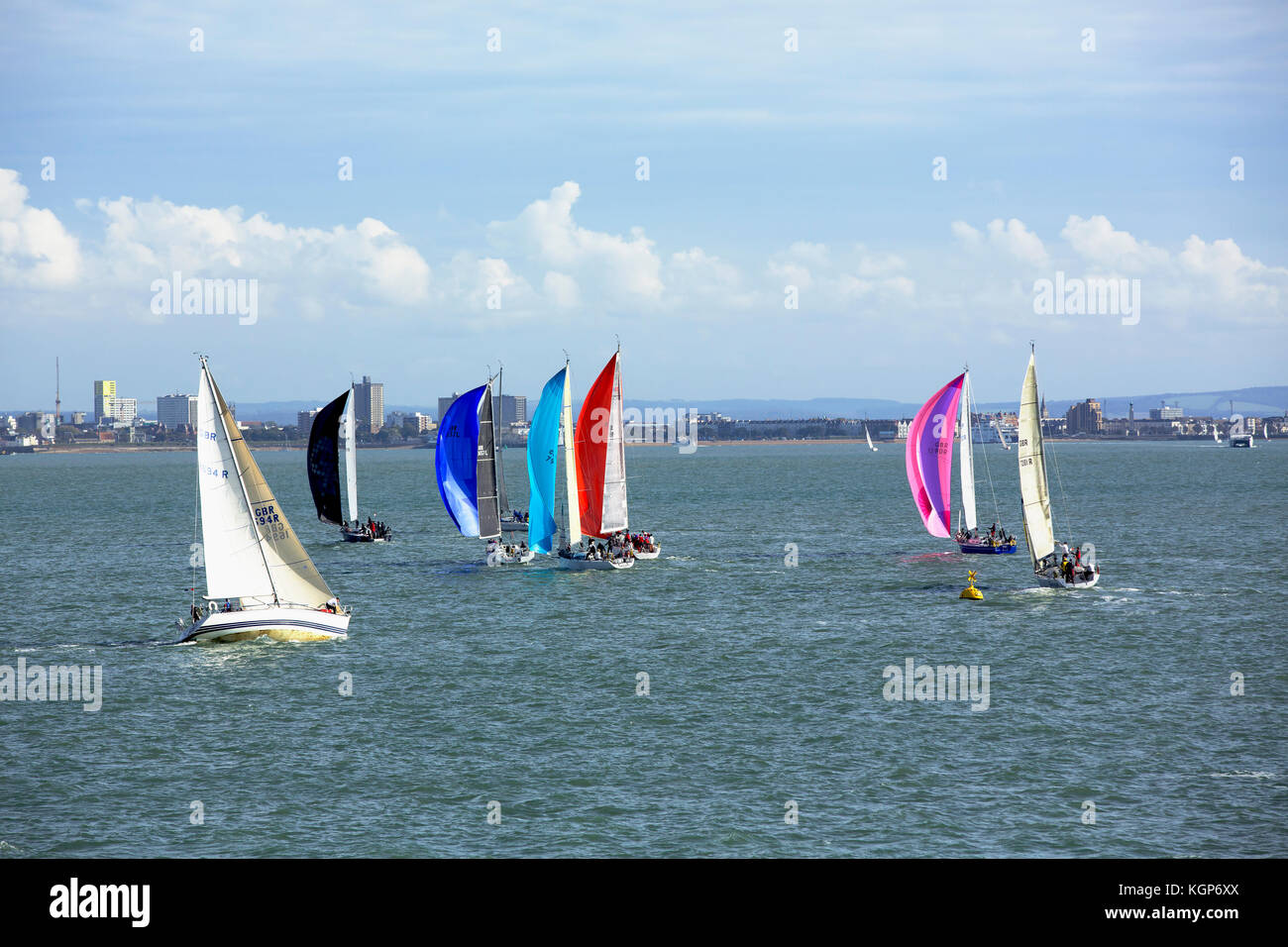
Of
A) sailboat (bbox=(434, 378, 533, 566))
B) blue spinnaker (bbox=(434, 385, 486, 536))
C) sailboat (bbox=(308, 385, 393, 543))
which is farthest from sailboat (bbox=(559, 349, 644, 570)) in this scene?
sailboat (bbox=(308, 385, 393, 543))

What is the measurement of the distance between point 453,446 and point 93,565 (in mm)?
25123

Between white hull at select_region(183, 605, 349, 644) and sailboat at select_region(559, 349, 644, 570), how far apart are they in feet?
72.6

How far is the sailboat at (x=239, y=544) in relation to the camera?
152 feet

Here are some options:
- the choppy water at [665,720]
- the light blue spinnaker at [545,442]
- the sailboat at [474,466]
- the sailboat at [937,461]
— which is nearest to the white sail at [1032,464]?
the choppy water at [665,720]

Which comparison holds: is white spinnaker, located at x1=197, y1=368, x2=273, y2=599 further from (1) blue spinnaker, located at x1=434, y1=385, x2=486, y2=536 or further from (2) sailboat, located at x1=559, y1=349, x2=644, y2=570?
(1) blue spinnaker, located at x1=434, y1=385, x2=486, y2=536

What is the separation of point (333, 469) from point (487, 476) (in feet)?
59.1

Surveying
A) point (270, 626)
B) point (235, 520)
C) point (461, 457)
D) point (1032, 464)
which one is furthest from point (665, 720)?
point (461, 457)

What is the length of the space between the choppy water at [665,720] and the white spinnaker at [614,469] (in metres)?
3.68

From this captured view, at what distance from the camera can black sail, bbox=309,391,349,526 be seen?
83.1 meters

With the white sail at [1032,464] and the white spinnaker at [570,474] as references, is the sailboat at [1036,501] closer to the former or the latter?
the white sail at [1032,464]

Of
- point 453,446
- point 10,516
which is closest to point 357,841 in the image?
point 453,446

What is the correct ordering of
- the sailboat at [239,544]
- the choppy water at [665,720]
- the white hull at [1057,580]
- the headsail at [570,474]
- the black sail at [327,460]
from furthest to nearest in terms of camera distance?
the black sail at [327,460], the headsail at [570,474], the white hull at [1057,580], the sailboat at [239,544], the choppy water at [665,720]

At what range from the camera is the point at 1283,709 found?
3781cm
